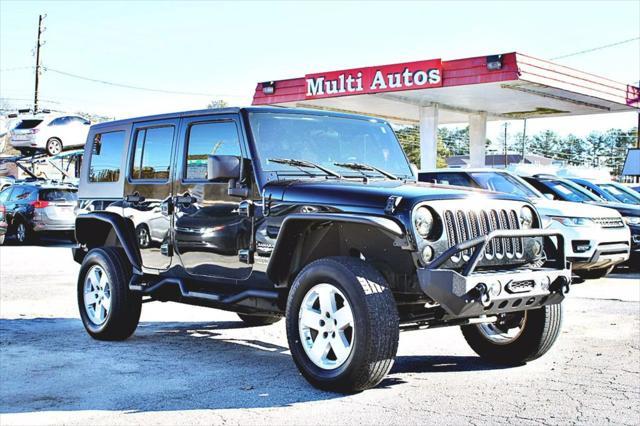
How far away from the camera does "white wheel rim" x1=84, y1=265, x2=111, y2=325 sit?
308 inches

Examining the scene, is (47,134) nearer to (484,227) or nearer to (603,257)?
(603,257)

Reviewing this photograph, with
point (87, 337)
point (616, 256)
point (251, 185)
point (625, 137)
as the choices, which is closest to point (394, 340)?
point (251, 185)

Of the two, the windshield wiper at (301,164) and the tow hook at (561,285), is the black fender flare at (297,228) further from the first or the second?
the tow hook at (561,285)

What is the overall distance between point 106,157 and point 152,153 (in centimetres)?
89

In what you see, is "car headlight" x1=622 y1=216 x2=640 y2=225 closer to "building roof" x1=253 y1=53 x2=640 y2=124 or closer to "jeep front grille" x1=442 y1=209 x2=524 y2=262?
"jeep front grille" x1=442 y1=209 x2=524 y2=262

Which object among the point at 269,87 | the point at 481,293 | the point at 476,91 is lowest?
the point at 481,293

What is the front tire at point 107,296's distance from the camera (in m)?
7.60

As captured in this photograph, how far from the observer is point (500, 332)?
6.88 metres

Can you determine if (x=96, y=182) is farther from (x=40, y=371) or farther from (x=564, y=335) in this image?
(x=564, y=335)

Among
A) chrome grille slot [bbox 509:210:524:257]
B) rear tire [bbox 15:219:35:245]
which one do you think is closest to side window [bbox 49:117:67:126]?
rear tire [bbox 15:219:35:245]

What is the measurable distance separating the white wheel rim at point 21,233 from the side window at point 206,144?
1538 centimetres

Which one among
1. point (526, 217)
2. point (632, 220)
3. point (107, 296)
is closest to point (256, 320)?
point (107, 296)

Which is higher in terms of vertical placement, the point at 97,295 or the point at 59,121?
the point at 59,121

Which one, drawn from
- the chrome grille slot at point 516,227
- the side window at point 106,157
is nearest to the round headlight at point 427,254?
the chrome grille slot at point 516,227
